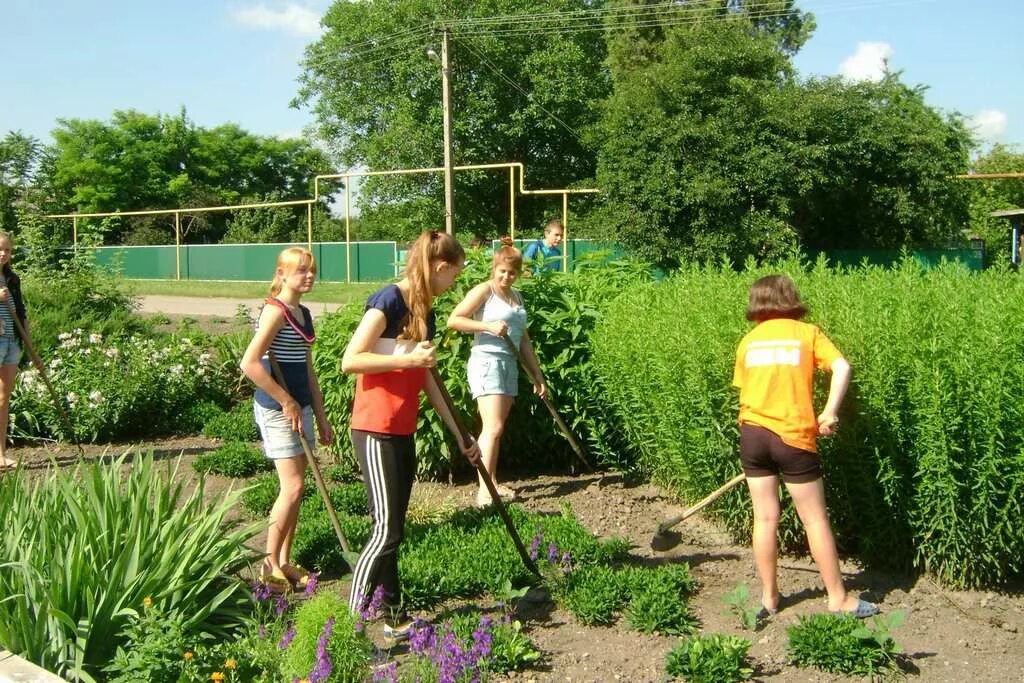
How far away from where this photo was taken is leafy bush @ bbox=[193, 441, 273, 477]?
7379mm

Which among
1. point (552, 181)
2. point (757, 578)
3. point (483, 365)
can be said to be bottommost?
point (757, 578)

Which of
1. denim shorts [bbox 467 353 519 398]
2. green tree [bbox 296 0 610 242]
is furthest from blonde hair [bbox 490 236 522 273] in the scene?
green tree [bbox 296 0 610 242]

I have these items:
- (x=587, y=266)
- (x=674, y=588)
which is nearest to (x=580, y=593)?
(x=674, y=588)

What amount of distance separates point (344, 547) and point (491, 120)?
37.4 metres

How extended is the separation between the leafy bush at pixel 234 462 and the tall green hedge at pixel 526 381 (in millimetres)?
708

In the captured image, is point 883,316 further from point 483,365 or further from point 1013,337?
point 483,365

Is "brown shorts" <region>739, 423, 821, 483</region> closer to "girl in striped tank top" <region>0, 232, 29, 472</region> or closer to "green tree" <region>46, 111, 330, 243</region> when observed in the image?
"girl in striped tank top" <region>0, 232, 29, 472</region>

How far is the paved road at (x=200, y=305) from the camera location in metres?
20.3

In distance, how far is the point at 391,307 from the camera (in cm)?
397

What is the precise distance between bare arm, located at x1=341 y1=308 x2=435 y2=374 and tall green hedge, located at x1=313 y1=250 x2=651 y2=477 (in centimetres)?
271

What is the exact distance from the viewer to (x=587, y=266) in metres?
8.27

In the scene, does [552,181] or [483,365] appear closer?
[483,365]

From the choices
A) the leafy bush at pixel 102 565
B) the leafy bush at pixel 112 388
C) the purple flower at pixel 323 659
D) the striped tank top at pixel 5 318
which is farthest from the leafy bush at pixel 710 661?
the leafy bush at pixel 112 388

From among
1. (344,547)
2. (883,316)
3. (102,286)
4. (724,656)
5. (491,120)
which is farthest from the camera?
(491,120)
